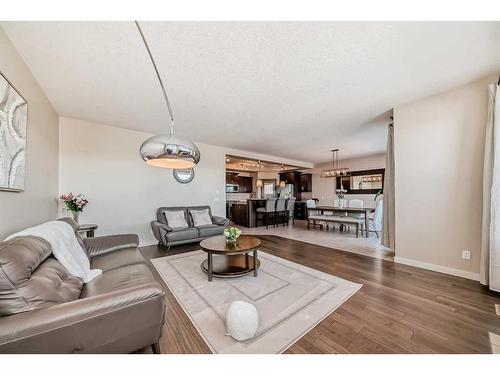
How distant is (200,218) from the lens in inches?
182

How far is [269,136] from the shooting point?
469cm

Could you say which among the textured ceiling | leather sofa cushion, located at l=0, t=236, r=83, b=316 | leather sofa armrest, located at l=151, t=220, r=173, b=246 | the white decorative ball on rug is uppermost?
the textured ceiling

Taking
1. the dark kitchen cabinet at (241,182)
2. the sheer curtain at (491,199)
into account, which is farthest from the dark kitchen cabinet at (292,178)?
the sheer curtain at (491,199)

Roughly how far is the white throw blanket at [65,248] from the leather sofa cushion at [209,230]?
2461 millimetres

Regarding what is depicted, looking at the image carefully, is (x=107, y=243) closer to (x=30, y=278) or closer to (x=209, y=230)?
(x=30, y=278)

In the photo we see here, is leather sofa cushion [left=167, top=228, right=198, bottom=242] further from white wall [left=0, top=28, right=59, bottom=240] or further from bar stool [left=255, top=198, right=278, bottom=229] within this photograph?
bar stool [left=255, top=198, right=278, bottom=229]

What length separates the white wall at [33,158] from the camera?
5.78ft

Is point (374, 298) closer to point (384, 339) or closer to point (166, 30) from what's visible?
point (384, 339)

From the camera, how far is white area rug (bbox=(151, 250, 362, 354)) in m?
1.49

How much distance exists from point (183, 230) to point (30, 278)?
2975 millimetres

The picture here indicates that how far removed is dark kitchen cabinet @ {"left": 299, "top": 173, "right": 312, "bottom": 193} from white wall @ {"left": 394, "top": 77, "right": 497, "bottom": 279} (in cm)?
621

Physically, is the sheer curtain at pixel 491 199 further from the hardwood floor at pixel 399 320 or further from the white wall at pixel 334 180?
the white wall at pixel 334 180

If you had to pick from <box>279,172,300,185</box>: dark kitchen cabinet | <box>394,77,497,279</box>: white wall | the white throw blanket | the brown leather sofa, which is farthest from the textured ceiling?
<box>279,172,300,185</box>: dark kitchen cabinet

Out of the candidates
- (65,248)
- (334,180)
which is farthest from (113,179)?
(334,180)
